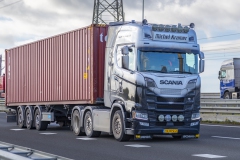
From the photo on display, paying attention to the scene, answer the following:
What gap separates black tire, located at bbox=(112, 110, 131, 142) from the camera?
17.0 metres

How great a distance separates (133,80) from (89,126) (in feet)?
10.7

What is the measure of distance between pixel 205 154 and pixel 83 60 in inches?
302

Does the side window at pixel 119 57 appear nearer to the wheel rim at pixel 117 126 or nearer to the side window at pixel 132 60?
the side window at pixel 132 60

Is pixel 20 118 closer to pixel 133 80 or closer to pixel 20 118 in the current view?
pixel 20 118

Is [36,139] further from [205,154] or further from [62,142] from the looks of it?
[205,154]

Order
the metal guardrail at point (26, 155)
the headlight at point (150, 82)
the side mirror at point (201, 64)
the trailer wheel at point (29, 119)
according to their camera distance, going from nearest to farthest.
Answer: the metal guardrail at point (26, 155) < the headlight at point (150, 82) < the side mirror at point (201, 64) < the trailer wheel at point (29, 119)

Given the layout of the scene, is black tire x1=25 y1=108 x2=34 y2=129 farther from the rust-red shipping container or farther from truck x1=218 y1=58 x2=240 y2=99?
truck x1=218 y1=58 x2=240 y2=99

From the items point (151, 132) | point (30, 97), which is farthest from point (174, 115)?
point (30, 97)

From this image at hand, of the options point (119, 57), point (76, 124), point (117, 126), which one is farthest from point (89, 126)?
point (119, 57)

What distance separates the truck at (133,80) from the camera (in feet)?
54.5

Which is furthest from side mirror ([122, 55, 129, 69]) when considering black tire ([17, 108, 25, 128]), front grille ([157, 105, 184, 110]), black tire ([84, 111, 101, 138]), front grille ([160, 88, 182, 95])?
black tire ([17, 108, 25, 128])

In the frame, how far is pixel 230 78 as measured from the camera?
45281mm

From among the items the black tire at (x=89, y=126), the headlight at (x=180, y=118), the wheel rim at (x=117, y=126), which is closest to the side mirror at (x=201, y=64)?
the headlight at (x=180, y=118)

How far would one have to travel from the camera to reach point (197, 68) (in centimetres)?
1748
